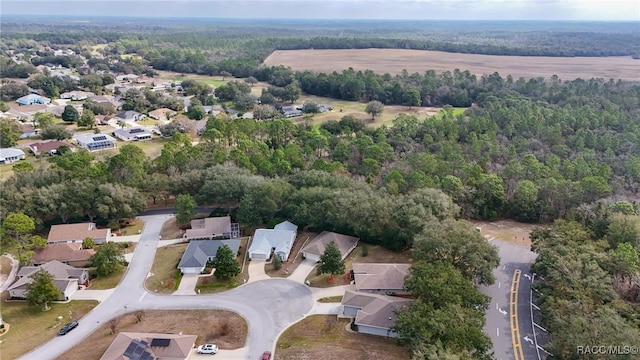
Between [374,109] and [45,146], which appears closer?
[45,146]

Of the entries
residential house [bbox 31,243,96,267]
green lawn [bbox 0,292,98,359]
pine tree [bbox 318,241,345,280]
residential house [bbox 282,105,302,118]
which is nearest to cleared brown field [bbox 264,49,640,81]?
residential house [bbox 282,105,302,118]

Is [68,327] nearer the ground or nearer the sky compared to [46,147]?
nearer the ground

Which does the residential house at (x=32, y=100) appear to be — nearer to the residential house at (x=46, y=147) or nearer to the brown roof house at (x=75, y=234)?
the residential house at (x=46, y=147)

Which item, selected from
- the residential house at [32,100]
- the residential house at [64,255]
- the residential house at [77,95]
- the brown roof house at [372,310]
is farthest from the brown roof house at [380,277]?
the residential house at [77,95]

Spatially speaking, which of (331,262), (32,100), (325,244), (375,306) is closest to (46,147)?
(32,100)

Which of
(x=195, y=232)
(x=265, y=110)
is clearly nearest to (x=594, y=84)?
(x=265, y=110)

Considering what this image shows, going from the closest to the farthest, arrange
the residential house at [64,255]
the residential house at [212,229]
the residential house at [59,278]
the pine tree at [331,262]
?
the residential house at [59,278] < the pine tree at [331,262] < the residential house at [64,255] < the residential house at [212,229]

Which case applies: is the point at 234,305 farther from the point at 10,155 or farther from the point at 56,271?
the point at 10,155
